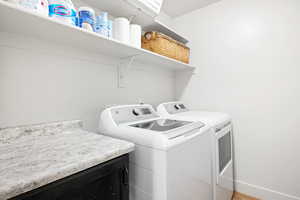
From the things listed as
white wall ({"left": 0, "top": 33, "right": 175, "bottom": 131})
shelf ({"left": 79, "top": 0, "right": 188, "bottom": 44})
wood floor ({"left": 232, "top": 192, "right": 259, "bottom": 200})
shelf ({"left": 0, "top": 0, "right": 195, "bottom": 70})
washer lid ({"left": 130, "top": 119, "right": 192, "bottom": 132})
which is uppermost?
shelf ({"left": 79, "top": 0, "right": 188, "bottom": 44})

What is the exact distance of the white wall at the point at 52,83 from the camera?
0.91 metres

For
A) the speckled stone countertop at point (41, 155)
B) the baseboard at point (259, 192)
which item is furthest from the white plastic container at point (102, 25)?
the baseboard at point (259, 192)

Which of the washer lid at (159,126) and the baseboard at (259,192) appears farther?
the baseboard at (259,192)

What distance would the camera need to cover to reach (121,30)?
1.20 metres

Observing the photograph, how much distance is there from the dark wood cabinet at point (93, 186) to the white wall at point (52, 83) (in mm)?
684

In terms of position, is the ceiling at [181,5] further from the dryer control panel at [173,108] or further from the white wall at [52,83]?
the dryer control panel at [173,108]

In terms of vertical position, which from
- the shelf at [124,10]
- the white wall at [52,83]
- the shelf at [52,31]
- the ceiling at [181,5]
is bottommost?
the white wall at [52,83]

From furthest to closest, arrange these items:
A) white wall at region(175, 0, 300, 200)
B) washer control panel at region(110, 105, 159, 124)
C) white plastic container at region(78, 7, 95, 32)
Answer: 1. white wall at region(175, 0, 300, 200)
2. washer control panel at region(110, 105, 159, 124)
3. white plastic container at region(78, 7, 95, 32)

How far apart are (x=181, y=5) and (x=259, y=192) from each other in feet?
8.66

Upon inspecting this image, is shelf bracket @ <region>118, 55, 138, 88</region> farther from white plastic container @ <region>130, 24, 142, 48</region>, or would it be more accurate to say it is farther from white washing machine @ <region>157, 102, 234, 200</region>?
white washing machine @ <region>157, 102, 234, 200</region>

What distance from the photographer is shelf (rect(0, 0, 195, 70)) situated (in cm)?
72

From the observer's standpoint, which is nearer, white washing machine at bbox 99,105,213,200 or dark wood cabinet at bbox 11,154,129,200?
dark wood cabinet at bbox 11,154,129,200

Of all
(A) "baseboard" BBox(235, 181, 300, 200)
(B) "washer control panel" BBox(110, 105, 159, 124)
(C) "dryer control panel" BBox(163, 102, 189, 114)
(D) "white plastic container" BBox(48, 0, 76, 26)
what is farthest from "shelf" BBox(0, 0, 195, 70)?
(A) "baseboard" BBox(235, 181, 300, 200)

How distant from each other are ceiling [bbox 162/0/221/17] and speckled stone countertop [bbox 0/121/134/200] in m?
2.07
